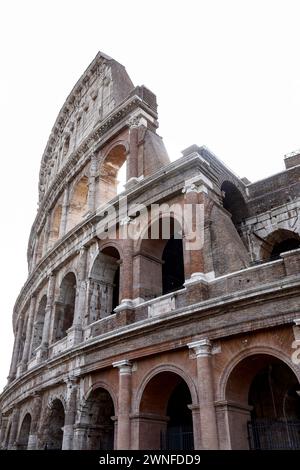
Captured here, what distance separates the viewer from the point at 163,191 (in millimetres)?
11406

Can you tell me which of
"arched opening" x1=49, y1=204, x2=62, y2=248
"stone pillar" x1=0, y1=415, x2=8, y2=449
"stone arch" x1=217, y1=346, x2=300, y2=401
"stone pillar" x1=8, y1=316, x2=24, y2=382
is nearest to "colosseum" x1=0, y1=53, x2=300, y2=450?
"stone arch" x1=217, y1=346, x2=300, y2=401

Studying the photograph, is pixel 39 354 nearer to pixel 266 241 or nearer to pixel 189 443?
pixel 189 443

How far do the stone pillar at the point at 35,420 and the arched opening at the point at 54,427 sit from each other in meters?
0.45

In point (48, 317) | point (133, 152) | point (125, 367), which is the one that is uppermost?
point (133, 152)

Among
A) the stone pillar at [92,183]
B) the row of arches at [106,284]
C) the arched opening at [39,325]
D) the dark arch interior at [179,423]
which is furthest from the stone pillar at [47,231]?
the dark arch interior at [179,423]

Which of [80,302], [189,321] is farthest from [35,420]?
[189,321]

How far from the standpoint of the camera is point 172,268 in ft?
46.7

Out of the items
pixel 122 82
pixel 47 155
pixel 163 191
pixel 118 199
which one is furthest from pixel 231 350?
pixel 47 155

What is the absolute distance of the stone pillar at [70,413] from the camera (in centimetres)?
1084

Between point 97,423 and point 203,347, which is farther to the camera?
point 97,423

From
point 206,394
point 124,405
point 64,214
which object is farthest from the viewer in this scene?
point 64,214

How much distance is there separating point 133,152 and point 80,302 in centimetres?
485

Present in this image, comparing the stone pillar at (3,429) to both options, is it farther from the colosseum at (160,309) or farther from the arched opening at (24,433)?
the arched opening at (24,433)

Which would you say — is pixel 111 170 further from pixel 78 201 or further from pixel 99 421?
pixel 99 421
